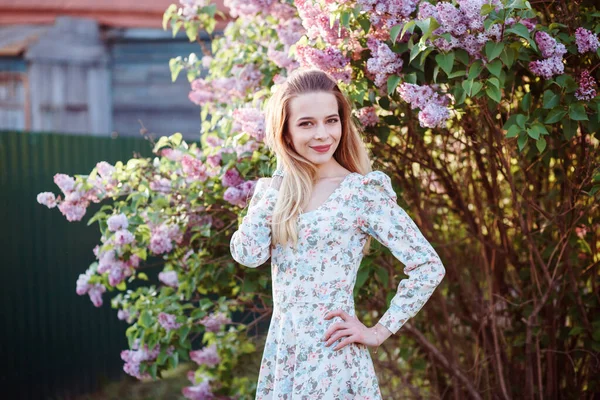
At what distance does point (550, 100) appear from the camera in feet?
8.36

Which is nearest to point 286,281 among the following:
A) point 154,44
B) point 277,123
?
point 277,123

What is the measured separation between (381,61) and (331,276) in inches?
30.5

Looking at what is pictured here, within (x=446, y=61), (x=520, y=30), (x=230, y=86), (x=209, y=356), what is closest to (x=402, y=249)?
(x=446, y=61)

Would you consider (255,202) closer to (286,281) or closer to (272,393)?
(286,281)

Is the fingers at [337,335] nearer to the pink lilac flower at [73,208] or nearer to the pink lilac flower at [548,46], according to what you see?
the pink lilac flower at [548,46]

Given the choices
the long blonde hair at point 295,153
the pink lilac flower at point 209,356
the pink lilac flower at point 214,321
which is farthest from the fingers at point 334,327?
the pink lilac flower at point 209,356

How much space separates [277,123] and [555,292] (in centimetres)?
174

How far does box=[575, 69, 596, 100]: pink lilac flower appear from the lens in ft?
8.16

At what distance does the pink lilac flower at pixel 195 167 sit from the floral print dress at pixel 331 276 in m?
0.91

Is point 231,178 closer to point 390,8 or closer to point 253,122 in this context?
point 253,122

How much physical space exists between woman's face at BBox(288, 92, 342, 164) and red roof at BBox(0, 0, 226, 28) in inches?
210

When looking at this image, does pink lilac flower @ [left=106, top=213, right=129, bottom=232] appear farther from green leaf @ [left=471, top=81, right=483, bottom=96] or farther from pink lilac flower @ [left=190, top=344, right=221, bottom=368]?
green leaf @ [left=471, top=81, right=483, bottom=96]

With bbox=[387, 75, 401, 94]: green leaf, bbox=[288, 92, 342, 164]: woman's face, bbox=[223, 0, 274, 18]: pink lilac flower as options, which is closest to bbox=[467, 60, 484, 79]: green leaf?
bbox=[387, 75, 401, 94]: green leaf

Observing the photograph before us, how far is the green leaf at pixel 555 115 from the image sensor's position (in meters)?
2.51
